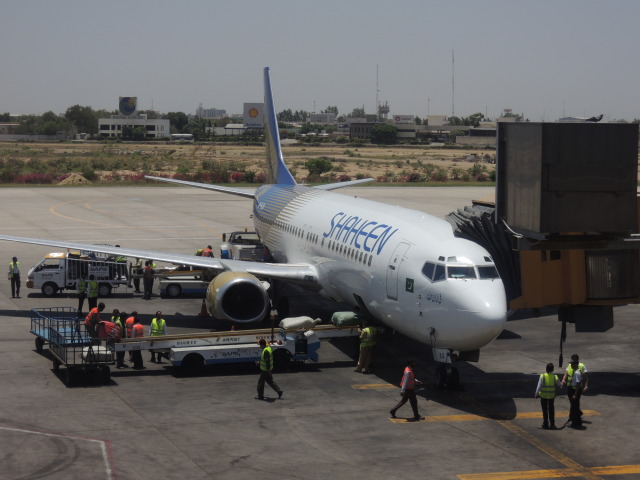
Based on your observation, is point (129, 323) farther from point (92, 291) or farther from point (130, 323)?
point (92, 291)

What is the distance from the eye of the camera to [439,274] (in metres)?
25.9

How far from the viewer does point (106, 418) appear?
933 inches

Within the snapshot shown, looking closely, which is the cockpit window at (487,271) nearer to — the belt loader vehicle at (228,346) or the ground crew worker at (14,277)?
the belt loader vehicle at (228,346)

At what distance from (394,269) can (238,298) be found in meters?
7.63

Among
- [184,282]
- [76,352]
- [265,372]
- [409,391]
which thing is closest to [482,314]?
[409,391]

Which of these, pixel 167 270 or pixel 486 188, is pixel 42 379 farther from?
pixel 486 188

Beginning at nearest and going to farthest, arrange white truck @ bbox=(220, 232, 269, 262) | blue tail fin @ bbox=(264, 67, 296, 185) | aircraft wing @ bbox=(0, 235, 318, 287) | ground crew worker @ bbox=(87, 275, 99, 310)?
aircraft wing @ bbox=(0, 235, 318, 287) → ground crew worker @ bbox=(87, 275, 99, 310) → white truck @ bbox=(220, 232, 269, 262) → blue tail fin @ bbox=(264, 67, 296, 185)

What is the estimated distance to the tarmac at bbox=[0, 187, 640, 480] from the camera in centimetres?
2041

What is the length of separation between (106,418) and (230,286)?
9793mm

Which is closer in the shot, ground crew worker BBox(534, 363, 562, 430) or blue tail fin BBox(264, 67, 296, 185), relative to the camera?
ground crew worker BBox(534, 363, 562, 430)

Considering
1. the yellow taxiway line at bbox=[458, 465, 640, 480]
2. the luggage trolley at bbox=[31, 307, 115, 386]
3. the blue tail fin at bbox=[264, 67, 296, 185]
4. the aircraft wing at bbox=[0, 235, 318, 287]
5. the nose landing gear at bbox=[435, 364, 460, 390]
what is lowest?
the yellow taxiway line at bbox=[458, 465, 640, 480]

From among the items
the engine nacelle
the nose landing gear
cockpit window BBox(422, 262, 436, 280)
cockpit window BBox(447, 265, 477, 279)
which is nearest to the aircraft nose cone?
cockpit window BBox(447, 265, 477, 279)

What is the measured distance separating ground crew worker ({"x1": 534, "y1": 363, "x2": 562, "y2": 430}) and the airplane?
1894 mm

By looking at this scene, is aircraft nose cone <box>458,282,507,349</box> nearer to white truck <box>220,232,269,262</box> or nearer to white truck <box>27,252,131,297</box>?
white truck <box>220,232,269,262</box>
